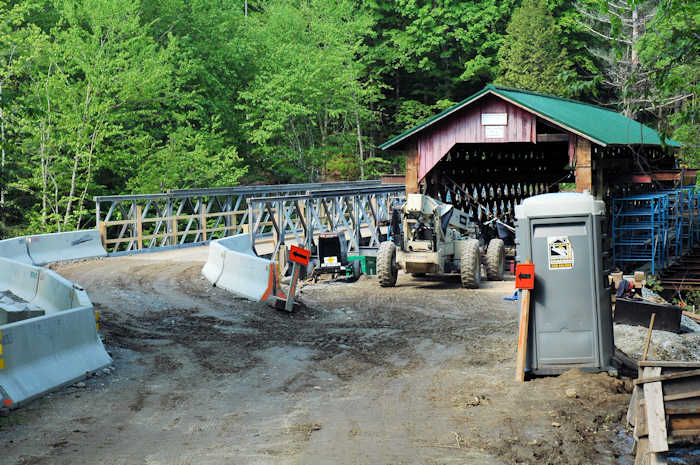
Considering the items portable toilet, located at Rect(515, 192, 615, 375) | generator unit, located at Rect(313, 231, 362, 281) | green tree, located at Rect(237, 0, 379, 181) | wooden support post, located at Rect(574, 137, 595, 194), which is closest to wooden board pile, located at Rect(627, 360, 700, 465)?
portable toilet, located at Rect(515, 192, 615, 375)

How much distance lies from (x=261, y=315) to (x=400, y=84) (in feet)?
153

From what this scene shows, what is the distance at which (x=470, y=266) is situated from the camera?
18.9m

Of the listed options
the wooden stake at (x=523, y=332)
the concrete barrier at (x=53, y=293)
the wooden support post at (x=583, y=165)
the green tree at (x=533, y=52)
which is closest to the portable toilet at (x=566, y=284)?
the wooden stake at (x=523, y=332)

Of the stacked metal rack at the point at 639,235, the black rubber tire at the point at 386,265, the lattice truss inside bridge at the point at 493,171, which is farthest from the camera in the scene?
the lattice truss inside bridge at the point at 493,171

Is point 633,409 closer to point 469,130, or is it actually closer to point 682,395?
point 682,395

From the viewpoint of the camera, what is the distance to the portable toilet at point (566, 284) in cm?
905

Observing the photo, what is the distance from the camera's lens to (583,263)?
905cm

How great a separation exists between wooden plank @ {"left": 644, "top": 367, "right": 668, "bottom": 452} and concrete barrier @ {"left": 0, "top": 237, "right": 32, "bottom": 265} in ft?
56.6

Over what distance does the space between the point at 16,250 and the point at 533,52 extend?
119 ft

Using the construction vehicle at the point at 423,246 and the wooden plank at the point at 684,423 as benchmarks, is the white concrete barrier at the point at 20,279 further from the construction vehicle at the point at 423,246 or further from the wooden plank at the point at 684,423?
the wooden plank at the point at 684,423

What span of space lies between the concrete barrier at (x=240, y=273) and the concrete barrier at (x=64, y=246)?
5.40 metres

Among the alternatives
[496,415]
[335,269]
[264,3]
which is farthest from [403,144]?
[264,3]

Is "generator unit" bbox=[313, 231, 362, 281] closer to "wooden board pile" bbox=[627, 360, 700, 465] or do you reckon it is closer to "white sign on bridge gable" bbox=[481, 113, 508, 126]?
"white sign on bridge gable" bbox=[481, 113, 508, 126]

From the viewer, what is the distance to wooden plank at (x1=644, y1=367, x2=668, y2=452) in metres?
6.25
